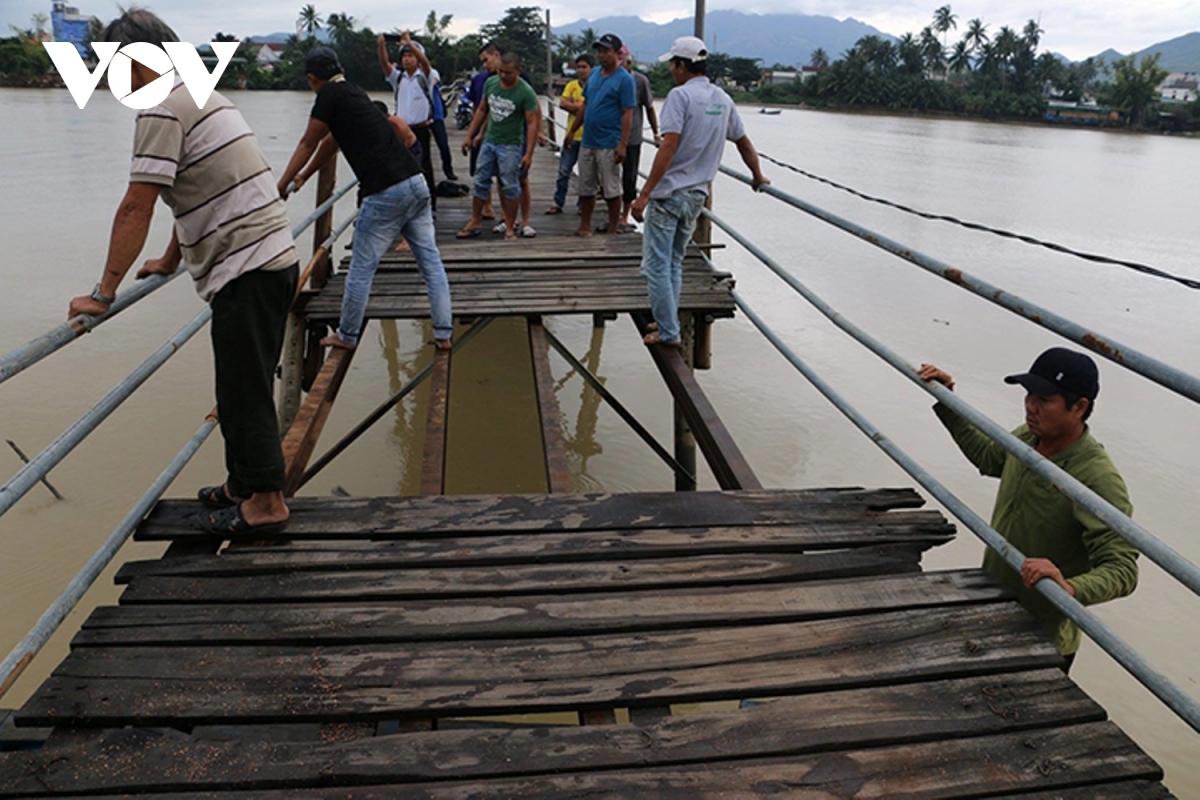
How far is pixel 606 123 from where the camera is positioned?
6.63m

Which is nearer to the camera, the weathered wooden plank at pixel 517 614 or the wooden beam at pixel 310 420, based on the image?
the weathered wooden plank at pixel 517 614

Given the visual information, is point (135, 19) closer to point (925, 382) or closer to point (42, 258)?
point (925, 382)

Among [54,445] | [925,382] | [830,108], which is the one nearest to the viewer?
[54,445]

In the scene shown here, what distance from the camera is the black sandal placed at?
2.73m

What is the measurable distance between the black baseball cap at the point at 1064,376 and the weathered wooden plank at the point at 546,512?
2.94ft

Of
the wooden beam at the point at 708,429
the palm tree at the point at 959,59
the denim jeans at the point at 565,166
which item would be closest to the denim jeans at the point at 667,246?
the wooden beam at the point at 708,429

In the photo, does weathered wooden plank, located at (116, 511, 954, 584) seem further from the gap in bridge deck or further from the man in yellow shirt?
the man in yellow shirt

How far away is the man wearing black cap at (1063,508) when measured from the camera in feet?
6.93

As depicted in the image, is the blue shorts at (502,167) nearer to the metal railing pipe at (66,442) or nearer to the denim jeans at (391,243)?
the denim jeans at (391,243)

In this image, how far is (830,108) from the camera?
3076 inches

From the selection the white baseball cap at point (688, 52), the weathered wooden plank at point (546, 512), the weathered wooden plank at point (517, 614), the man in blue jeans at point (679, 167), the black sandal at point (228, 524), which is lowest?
the weathered wooden plank at point (517, 614)

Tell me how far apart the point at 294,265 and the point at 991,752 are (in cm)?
242

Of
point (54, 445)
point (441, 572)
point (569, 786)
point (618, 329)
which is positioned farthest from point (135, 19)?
point (618, 329)

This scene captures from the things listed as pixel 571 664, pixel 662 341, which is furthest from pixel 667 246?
pixel 571 664
